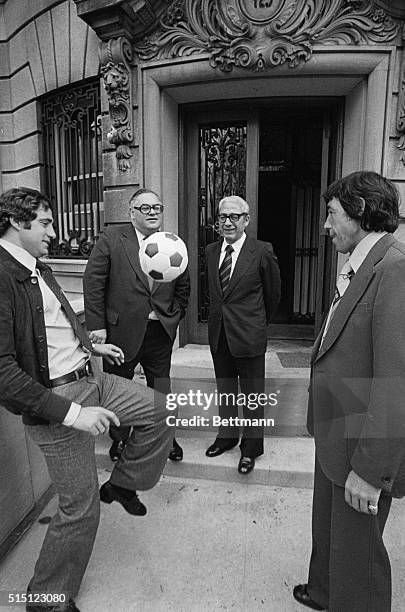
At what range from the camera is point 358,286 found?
5.27 feet

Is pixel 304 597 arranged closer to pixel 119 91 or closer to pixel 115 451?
pixel 115 451

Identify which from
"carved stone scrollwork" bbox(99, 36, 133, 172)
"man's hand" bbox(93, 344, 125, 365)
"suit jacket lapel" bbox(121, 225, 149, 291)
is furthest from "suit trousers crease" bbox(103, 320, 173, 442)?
"carved stone scrollwork" bbox(99, 36, 133, 172)

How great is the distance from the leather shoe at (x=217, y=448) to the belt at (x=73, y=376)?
1.56 metres

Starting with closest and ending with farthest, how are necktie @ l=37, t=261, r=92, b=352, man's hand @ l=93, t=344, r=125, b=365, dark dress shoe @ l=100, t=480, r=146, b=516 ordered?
necktie @ l=37, t=261, r=92, b=352, dark dress shoe @ l=100, t=480, r=146, b=516, man's hand @ l=93, t=344, r=125, b=365

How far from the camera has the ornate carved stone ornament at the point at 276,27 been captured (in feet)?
13.8

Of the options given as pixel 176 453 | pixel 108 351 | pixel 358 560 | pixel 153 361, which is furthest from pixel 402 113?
pixel 358 560

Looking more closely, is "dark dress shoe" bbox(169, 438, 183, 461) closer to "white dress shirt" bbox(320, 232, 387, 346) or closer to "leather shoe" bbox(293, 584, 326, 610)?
"leather shoe" bbox(293, 584, 326, 610)

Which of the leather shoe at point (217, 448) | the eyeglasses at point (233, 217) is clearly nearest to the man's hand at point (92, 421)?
the leather shoe at point (217, 448)

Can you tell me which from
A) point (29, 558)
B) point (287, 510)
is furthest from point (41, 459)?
point (287, 510)

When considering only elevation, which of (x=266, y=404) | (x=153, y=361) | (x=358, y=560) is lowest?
(x=266, y=404)

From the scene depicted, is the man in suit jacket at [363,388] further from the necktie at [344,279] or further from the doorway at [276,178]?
the doorway at [276,178]

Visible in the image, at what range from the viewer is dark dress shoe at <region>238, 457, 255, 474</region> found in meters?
3.18

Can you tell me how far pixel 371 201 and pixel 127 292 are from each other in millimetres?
1875

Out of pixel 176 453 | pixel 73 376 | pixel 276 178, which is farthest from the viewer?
pixel 276 178
